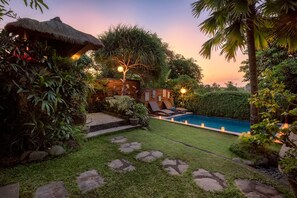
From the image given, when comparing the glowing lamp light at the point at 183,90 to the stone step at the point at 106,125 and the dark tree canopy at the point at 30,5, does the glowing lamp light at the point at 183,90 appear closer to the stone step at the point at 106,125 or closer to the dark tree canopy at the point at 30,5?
the stone step at the point at 106,125

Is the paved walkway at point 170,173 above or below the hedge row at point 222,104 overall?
below

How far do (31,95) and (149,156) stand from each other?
2632 millimetres

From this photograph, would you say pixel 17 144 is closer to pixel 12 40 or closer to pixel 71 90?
pixel 71 90

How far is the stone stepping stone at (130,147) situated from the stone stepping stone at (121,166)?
1.62ft

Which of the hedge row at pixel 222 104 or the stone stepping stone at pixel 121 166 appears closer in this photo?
the stone stepping stone at pixel 121 166

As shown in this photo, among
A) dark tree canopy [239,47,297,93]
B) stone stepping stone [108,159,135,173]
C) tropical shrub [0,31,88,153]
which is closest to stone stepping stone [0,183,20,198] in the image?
tropical shrub [0,31,88,153]

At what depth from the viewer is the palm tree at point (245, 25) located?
2.75 metres

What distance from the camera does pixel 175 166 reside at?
8.96 feet

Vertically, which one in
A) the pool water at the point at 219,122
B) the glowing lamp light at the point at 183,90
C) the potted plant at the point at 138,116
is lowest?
the pool water at the point at 219,122

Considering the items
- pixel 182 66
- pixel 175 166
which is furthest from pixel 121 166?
pixel 182 66

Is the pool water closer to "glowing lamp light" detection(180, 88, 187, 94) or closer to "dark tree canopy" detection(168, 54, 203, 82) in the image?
"glowing lamp light" detection(180, 88, 187, 94)

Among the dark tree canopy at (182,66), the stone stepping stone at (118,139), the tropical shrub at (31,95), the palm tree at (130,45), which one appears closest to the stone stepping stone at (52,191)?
the tropical shrub at (31,95)

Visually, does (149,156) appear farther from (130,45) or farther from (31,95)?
(130,45)

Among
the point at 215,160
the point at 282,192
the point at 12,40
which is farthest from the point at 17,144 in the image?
the point at 282,192
